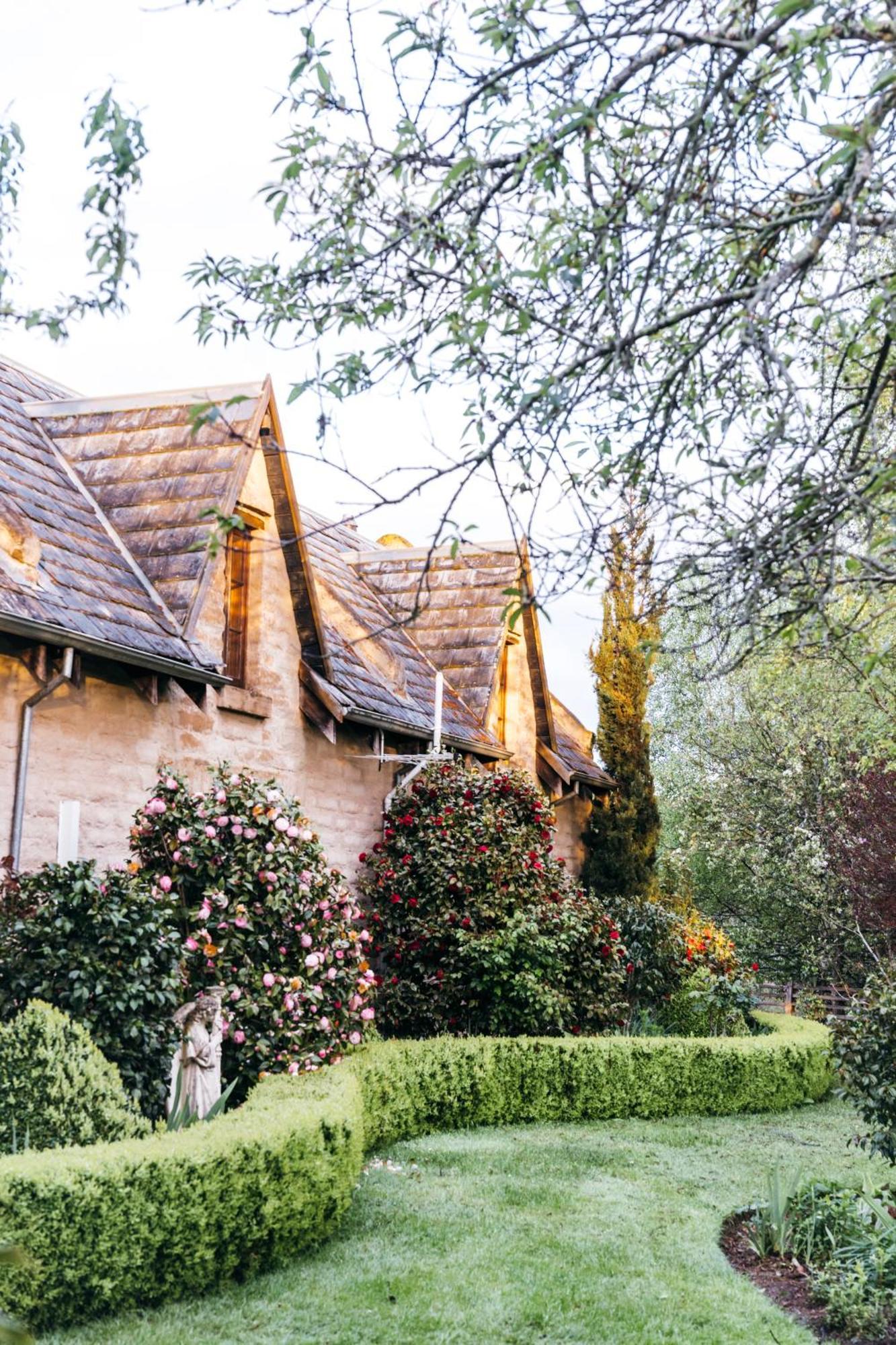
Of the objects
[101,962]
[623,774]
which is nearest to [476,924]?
[101,962]

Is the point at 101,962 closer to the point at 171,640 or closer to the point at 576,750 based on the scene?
the point at 171,640

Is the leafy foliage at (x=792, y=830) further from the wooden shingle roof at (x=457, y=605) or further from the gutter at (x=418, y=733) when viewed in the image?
the gutter at (x=418, y=733)

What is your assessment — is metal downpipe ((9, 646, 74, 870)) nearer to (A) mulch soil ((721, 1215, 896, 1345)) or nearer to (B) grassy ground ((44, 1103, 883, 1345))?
(B) grassy ground ((44, 1103, 883, 1345))

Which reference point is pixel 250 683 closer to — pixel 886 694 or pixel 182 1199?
pixel 182 1199

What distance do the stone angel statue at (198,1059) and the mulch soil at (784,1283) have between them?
358 centimetres

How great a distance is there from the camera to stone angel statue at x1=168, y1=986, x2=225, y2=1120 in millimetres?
8516

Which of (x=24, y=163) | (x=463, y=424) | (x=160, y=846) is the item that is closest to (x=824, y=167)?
(x=463, y=424)

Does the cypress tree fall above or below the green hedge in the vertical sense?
above

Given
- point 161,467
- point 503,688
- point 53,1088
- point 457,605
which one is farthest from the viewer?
point 457,605

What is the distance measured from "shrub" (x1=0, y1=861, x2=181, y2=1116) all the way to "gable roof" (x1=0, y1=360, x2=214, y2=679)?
5.71 feet

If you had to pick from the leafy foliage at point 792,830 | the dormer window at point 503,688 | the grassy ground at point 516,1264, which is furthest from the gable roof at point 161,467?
the leafy foliage at point 792,830

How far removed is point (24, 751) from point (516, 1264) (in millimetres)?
4794

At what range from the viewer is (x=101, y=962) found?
328 inches

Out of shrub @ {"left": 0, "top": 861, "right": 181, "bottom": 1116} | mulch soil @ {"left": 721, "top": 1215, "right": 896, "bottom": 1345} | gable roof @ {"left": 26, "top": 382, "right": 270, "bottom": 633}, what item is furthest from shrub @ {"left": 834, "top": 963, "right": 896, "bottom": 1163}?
gable roof @ {"left": 26, "top": 382, "right": 270, "bottom": 633}
